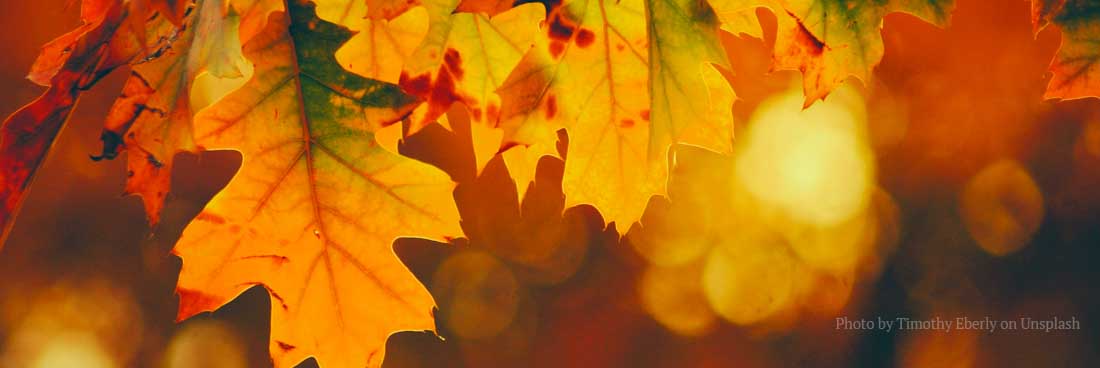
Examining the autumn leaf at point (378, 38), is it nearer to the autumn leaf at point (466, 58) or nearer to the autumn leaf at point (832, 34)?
the autumn leaf at point (466, 58)

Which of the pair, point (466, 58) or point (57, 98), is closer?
point (57, 98)

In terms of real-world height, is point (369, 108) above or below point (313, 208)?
above

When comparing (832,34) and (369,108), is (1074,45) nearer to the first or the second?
(832,34)

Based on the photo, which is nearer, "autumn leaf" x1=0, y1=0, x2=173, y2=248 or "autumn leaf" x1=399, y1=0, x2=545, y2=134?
"autumn leaf" x1=0, y1=0, x2=173, y2=248

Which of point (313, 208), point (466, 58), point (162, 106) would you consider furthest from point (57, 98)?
point (466, 58)

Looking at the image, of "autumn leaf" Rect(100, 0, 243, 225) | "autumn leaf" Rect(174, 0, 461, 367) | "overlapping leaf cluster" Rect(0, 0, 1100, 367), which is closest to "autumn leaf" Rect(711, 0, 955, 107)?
"overlapping leaf cluster" Rect(0, 0, 1100, 367)

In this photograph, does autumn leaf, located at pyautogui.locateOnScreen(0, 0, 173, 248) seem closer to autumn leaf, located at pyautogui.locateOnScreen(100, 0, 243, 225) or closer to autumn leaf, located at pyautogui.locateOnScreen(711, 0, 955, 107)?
autumn leaf, located at pyautogui.locateOnScreen(100, 0, 243, 225)
